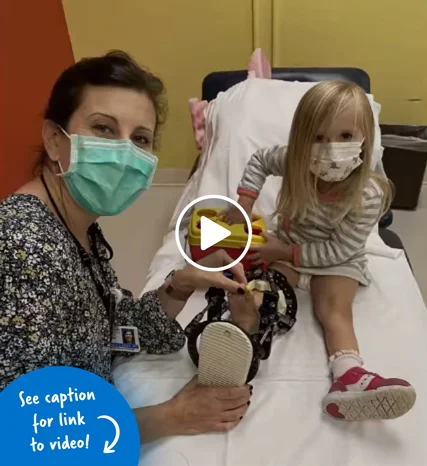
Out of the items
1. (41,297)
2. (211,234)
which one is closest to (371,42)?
(211,234)

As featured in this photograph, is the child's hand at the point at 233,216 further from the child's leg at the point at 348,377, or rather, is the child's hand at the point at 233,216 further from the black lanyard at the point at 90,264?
the black lanyard at the point at 90,264

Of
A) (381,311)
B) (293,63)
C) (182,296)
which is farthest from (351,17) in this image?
(182,296)

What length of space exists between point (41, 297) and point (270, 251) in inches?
25.7

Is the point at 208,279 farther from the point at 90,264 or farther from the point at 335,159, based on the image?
the point at 335,159

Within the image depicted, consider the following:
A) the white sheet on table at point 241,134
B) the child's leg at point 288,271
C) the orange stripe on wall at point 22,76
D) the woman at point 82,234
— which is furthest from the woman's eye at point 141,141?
the orange stripe on wall at point 22,76

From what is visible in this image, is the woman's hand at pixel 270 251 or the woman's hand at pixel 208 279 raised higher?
the woman's hand at pixel 208 279

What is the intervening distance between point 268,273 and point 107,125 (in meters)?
0.49

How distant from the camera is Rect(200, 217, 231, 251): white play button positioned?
1.29 m

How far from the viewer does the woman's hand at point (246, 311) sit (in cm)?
108

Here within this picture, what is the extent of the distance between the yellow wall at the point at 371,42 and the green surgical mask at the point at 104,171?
147 centimetres

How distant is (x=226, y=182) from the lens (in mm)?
1654

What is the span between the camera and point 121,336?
44.9 inches

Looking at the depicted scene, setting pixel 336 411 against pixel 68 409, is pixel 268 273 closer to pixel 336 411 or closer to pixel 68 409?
pixel 336 411

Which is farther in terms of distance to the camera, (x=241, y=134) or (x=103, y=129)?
(x=241, y=134)
